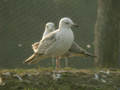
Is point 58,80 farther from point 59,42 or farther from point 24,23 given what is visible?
point 24,23

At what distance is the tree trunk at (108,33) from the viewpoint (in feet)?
43.7

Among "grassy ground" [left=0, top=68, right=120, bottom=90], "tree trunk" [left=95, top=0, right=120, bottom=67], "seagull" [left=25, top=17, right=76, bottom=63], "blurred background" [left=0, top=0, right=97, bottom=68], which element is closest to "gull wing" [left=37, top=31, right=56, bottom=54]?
"seagull" [left=25, top=17, right=76, bottom=63]

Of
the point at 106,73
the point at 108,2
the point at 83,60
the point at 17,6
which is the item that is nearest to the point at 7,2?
the point at 17,6

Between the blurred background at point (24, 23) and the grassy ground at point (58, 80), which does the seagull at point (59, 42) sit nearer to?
the grassy ground at point (58, 80)

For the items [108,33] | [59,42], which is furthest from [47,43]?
[108,33]

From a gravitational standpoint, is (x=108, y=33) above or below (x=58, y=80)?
above

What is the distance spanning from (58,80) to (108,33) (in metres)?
5.06

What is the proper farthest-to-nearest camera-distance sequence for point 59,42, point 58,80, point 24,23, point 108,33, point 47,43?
1. point 24,23
2. point 108,33
3. point 47,43
4. point 59,42
5. point 58,80

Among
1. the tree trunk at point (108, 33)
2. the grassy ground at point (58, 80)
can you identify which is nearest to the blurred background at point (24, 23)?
the tree trunk at point (108, 33)

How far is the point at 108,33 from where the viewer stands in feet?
44.0

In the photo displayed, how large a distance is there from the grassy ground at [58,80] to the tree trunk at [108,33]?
159 inches

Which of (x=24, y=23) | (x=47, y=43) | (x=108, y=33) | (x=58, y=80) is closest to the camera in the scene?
(x=58, y=80)

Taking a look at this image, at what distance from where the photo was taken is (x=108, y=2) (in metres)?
13.4

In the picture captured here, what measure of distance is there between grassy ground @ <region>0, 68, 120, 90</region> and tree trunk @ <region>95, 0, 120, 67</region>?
4050 mm
